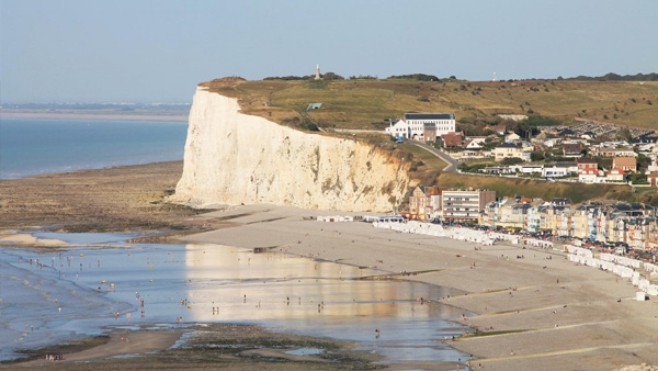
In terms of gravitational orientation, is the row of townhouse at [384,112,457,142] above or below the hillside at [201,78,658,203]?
below

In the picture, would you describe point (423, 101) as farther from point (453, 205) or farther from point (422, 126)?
point (453, 205)

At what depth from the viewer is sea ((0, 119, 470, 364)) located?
38.5 metres

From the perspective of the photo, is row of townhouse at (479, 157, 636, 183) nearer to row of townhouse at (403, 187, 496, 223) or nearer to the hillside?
the hillside

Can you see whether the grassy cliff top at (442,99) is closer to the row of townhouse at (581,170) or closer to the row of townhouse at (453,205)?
the row of townhouse at (581,170)

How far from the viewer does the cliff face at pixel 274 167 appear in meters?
72.4

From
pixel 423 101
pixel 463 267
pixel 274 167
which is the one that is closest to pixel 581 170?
pixel 274 167

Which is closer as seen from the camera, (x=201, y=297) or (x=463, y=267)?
(x=201, y=297)

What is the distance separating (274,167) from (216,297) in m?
33.7

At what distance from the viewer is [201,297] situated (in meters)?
45.4

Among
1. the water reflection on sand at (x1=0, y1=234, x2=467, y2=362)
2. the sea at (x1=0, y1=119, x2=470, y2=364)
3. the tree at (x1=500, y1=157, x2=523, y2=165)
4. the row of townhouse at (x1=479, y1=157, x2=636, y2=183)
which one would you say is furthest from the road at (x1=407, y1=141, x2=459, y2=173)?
the water reflection on sand at (x1=0, y1=234, x2=467, y2=362)

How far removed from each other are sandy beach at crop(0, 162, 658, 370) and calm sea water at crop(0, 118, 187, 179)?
2326 cm

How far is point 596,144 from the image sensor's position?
82750 mm

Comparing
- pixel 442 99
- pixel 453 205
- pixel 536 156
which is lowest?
pixel 453 205

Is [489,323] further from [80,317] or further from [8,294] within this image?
[8,294]
